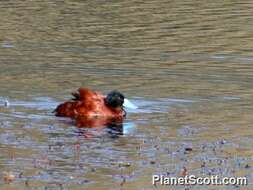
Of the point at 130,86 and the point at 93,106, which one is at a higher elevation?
the point at 130,86

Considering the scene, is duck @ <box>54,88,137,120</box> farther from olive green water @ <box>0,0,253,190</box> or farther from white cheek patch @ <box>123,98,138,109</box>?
olive green water @ <box>0,0,253,190</box>

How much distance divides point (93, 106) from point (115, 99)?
1.29 ft

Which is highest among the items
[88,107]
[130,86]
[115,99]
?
[130,86]

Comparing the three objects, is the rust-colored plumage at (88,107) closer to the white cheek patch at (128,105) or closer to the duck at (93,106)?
the duck at (93,106)

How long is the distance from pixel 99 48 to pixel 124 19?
4.61 metres

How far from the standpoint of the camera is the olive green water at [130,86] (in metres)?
10.1

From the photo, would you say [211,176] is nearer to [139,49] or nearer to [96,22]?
[139,49]

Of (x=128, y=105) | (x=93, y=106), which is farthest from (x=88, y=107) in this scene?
(x=128, y=105)

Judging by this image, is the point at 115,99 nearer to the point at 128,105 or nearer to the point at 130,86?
the point at 128,105

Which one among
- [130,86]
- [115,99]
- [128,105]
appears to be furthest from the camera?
[130,86]

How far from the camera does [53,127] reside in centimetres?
1288

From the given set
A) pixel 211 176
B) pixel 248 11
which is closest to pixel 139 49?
pixel 248 11

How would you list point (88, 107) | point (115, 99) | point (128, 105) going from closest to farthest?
point (115, 99)
point (88, 107)
point (128, 105)

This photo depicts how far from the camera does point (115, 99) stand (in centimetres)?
1398
